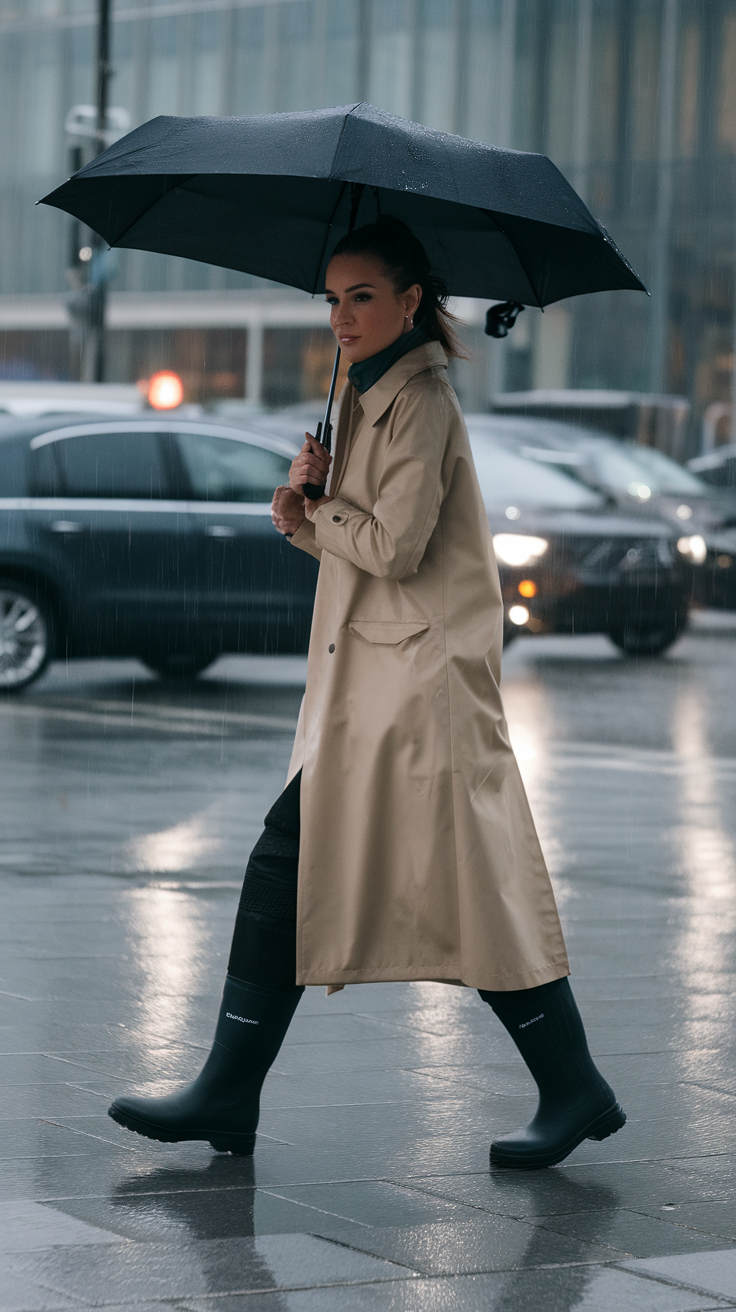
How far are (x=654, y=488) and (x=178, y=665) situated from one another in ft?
23.5

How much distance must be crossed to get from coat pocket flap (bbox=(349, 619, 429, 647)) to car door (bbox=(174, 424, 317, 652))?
30.5 feet

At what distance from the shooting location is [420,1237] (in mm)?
3566

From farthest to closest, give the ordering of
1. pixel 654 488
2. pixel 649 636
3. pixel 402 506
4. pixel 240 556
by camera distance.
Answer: pixel 654 488 → pixel 649 636 → pixel 240 556 → pixel 402 506

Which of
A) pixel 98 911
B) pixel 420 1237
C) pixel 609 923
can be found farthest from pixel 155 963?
pixel 420 1237

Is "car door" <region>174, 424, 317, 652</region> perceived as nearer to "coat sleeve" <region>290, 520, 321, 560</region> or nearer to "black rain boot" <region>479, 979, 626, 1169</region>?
"coat sleeve" <region>290, 520, 321, 560</region>

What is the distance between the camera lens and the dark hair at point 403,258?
408cm

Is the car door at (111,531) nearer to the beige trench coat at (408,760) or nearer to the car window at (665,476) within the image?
the car window at (665,476)

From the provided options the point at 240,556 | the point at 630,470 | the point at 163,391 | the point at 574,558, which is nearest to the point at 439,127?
the point at 630,470

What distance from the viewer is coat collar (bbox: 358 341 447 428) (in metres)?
4.03

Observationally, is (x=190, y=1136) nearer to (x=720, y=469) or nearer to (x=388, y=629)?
(x=388, y=629)

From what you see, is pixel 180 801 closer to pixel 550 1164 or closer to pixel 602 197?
pixel 550 1164

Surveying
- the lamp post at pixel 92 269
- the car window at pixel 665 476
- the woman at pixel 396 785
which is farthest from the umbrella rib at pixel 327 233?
the lamp post at pixel 92 269

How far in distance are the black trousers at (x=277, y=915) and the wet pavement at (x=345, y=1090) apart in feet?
1.16

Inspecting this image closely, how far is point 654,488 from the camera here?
1983 centimetres
